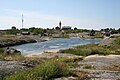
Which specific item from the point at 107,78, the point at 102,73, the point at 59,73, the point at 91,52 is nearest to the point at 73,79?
the point at 59,73

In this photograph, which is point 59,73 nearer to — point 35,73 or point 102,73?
Result: point 35,73

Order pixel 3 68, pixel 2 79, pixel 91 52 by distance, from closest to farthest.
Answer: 1. pixel 2 79
2. pixel 3 68
3. pixel 91 52

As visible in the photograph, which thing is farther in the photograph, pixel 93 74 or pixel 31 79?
pixel 93 74

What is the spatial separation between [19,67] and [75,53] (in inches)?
761

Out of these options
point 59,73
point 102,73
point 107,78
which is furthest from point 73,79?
point 102,73

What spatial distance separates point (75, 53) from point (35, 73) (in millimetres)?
22216

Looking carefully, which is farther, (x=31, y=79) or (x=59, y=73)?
(x=59, y=73)

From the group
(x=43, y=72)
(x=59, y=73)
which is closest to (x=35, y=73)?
(x=43, y=72)

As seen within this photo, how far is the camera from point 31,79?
13.6 m

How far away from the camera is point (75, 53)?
36719mm

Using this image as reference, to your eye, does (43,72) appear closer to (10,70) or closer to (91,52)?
(10,70)

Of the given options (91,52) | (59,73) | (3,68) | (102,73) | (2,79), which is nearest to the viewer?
(2,79)

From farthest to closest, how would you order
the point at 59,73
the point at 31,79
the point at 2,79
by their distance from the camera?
the point at 59,73 → the point at 2,79 → the point at 31,79

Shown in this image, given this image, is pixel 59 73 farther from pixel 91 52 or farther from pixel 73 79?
pixel 91 52
